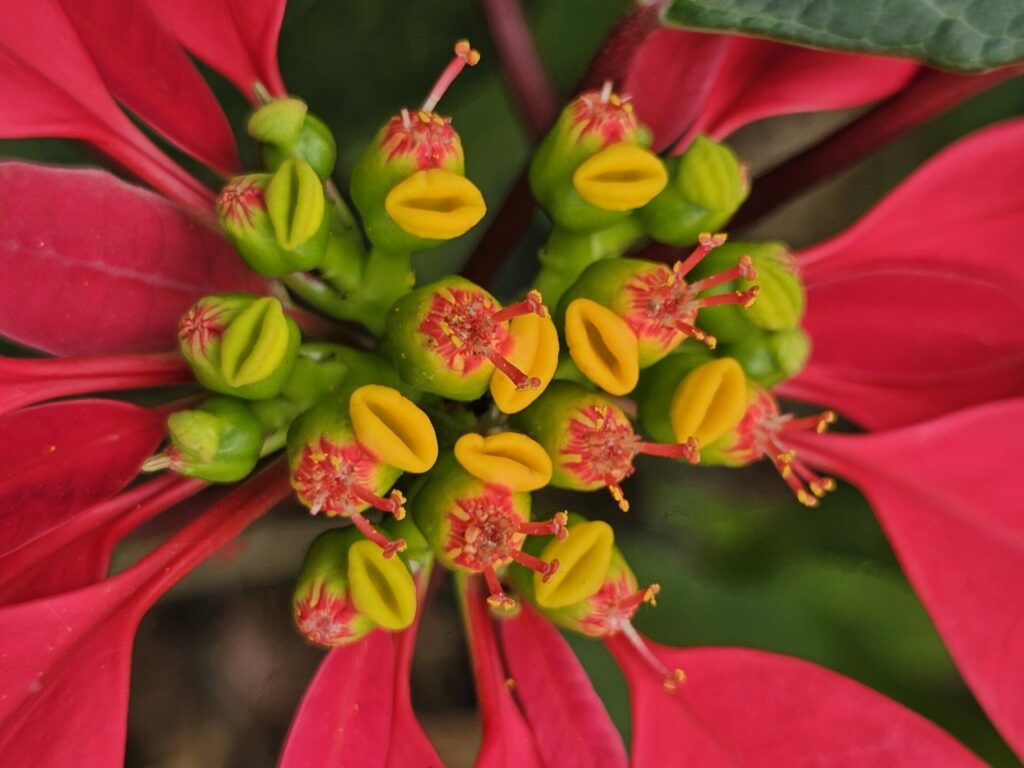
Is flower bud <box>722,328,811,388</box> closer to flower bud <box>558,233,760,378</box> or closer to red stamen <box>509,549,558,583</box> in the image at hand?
flower bud <box>558,233,760,378</box>

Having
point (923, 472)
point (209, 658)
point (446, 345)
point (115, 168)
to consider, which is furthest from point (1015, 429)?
point (209, 658)

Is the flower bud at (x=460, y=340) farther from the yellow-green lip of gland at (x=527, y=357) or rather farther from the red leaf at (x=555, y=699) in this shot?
the red leaf at (x=555, y=699)

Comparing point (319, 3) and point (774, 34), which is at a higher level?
point (774, 34)

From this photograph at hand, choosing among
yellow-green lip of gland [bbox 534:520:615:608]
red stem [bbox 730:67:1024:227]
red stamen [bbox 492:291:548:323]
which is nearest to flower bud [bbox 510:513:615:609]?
yellow-green lip of gland [bbox 534:520:615:608]

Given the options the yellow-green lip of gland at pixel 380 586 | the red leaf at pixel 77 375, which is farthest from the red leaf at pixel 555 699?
the red leaf at pixel 77 375

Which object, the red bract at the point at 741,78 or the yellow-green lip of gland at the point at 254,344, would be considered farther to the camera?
the red bract at the point at 741,78

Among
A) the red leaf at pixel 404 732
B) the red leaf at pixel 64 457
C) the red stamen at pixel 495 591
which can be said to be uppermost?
the red stamen at pixel 495 591

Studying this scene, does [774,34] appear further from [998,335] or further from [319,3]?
[319,3]
